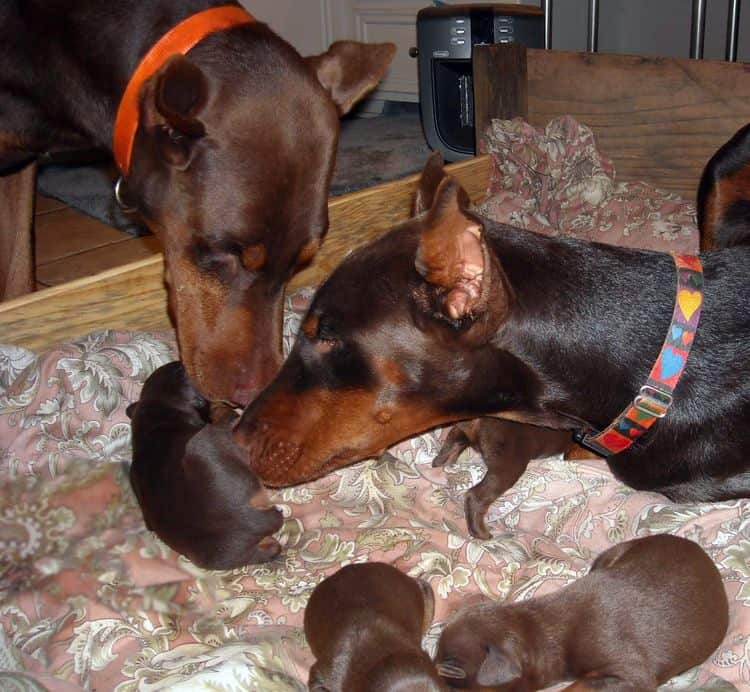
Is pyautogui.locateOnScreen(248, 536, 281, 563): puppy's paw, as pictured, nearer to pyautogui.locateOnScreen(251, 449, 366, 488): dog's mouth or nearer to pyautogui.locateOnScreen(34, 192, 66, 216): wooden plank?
pyautogui.locateOnScreen(251, 449, 366, 488): dog's mouth

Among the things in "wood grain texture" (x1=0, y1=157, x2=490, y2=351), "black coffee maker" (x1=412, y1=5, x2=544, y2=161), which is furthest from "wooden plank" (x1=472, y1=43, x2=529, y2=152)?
"wood grain texture" (x1=0, y1=157, x2=490, y2=351)

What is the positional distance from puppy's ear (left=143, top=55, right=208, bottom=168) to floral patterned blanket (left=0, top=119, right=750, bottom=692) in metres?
0.83

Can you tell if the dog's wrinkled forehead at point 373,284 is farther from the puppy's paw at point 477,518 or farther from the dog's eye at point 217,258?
the puppy's paw at point 477,518

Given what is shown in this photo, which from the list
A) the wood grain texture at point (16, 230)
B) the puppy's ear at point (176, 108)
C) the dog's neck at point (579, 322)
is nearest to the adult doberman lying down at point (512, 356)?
the dog's neck at point (579, 322)

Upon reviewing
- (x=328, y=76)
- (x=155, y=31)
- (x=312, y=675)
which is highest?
(x=155, y=31)

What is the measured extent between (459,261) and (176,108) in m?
0.94

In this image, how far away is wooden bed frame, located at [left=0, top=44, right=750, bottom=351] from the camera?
3326 millimetres

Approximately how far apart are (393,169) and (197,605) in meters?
3.91

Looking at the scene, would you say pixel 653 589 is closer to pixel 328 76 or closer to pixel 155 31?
pixel 328 76

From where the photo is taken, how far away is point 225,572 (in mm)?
2531

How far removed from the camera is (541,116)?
4.62 metres

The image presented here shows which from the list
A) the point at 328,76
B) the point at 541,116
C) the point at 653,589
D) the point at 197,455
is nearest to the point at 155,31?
the point at 328,76

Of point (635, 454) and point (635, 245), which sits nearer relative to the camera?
point (635, 454)

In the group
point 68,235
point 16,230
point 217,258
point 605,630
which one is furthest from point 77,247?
point 605,630
